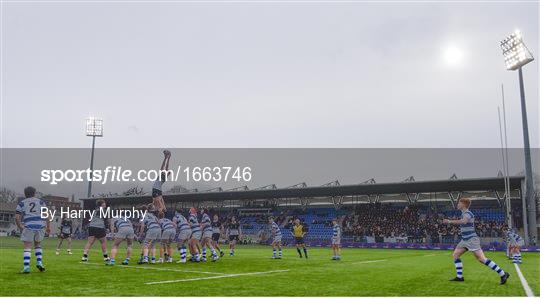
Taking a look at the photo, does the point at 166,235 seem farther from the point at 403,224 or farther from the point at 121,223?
the point at 403,224

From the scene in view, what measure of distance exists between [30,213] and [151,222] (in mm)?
4976

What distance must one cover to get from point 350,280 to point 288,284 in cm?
198

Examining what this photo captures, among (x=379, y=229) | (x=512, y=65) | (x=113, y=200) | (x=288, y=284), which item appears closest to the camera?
(x=288, y=284)

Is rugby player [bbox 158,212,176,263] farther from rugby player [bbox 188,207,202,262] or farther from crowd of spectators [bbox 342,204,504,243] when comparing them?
crowd of spectators [bbox 342,204,504,243]

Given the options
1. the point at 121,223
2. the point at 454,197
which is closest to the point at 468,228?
the point at 121,223

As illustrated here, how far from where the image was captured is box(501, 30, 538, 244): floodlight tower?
1638 inches

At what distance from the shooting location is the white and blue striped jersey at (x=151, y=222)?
16.9 meters

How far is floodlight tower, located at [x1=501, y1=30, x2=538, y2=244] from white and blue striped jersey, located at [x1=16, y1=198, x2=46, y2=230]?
1627 inches

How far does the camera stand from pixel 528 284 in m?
11.2

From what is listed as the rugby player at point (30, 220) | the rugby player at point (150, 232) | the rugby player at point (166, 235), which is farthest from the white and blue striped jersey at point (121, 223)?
the rugby player at point (30, 220)

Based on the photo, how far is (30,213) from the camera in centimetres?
1257

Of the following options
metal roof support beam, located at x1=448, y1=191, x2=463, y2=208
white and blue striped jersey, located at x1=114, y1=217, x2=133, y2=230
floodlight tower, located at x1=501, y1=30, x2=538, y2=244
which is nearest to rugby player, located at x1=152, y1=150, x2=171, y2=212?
white and blue striped jersey, located at x1=114, y1=217, x2=133, y2=230

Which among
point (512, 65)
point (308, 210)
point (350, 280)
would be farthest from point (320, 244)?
point (350, 280)

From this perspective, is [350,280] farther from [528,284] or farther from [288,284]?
[528,284]
